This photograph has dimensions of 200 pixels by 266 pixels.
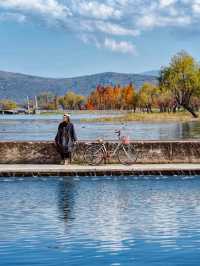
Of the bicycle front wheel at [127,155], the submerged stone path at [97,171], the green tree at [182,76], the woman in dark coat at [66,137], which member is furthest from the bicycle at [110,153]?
the green tree at [182,76]

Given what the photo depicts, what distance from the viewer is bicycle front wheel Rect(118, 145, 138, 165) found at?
28.7 m

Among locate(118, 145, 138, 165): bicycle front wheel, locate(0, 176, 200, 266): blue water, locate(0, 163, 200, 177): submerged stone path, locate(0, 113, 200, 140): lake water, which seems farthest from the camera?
locate(0, 113, 200, 140): lake water

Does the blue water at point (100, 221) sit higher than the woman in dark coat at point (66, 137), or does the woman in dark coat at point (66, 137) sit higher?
the woman in dark coat at point (66, 137)

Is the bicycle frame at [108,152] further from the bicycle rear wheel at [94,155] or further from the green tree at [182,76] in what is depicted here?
the green tree at [182,76]

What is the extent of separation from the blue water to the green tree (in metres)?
118

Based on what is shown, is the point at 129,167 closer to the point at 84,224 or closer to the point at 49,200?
the point at 49,200

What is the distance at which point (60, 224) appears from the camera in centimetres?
1695

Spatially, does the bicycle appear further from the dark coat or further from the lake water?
the lake water

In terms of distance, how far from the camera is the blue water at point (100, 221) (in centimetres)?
1366

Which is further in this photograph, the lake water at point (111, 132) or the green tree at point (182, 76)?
the green tree at point (182, 76)

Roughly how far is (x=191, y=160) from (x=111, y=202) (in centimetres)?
880

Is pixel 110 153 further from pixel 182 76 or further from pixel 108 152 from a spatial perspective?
pixel 182 76

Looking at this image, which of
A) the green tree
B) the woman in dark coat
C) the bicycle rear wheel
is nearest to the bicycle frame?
the bicycle rear wheel

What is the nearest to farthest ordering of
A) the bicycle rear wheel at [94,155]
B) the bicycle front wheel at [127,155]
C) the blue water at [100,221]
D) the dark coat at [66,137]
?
1. the blue water at [100,221]
2. the dark coat at [66,137]
3. the bicycle rear wheel at [94,155]
4. the bicycle front wheel at [127,155]
